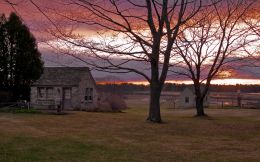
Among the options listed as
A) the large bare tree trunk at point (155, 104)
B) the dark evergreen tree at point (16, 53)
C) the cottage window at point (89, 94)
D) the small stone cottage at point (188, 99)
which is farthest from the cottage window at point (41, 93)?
the small stone cottage at point (188, 99)

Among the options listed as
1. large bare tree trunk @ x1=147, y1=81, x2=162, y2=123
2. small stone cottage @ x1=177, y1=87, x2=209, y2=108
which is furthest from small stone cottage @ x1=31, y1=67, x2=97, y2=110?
small stone cottage @ x1=177, y1=87, x2=209, y2=108

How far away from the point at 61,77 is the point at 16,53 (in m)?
6.50

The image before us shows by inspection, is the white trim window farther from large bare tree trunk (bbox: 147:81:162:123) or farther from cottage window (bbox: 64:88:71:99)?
large bare tree trunk (bbox: 147:81:162:123)

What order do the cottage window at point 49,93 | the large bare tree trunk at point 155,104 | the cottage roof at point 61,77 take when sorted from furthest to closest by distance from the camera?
the cottage window at point 49,93 < the cottage roof at point 61,77 < the large bare tree trunk at point 155,104

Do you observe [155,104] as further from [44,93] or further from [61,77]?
[44,93]

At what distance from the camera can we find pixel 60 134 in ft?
75.7

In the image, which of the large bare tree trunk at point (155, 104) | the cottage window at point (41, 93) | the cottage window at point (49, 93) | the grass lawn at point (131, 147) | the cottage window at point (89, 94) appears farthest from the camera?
the cottage window at point (89, 94)

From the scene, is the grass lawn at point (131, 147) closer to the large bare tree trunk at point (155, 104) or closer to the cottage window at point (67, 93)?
the large bare tree trunk at point (155, 104)

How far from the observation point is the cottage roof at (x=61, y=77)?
58531 millimetres

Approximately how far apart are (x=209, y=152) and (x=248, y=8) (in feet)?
91.0

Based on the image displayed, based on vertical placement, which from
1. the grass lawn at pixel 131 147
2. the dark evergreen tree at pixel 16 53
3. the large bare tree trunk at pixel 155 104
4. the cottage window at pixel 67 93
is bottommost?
the grass lawn at pixel 131 147

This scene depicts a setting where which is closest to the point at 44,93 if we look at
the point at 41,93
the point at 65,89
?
the point at 41,93

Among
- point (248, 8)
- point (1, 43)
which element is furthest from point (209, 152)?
point (1, 43)

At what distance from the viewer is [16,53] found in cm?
5700
